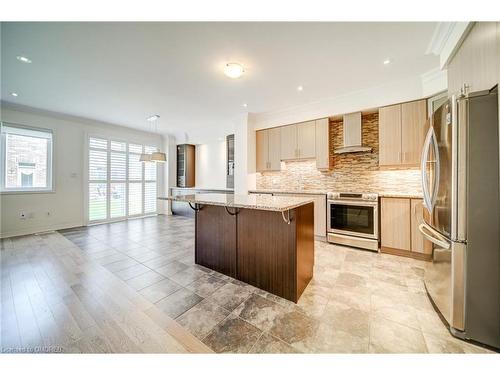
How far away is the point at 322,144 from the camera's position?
12.5 ft

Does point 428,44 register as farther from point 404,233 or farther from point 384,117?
point 404,233

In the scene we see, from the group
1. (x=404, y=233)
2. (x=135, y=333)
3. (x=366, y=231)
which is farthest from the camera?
(x=366, y=231)

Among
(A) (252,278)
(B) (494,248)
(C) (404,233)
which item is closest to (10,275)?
(A) (252,278)

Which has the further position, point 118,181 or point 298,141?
point 118,181

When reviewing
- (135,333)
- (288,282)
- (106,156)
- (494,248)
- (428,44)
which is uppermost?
(428,44)

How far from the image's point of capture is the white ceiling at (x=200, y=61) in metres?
1.91

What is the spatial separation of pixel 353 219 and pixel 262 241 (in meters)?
2.06

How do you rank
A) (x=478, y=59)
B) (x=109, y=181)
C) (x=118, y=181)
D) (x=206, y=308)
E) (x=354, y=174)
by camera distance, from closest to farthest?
(x=478, y=59) < (x=206, y=308) < (x=354, y=174) < (x=109, y=181) < (x=118, y=181)

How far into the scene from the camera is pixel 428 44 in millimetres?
2121

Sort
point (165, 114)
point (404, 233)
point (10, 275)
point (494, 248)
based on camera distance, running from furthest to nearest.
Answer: point (165, 114), point (404, 233), point (10, 275), point (494, 248)

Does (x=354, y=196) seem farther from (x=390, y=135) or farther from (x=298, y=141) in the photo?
(x=298, y=141)

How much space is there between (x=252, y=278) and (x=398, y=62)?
10.6 feet

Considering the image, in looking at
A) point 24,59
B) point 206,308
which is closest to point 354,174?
point 206,308

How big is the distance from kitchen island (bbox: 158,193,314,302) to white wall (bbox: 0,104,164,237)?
4.27m
